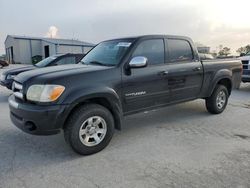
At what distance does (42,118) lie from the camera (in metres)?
3.61

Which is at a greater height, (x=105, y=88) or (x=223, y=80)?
(x=105, y=88)

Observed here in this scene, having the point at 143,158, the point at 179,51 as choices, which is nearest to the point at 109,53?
the point at 179,51

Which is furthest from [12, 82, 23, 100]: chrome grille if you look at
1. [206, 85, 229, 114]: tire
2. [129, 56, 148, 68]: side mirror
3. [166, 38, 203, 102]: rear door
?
[206, 85, 229, 114]: tire

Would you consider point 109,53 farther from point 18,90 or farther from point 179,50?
point 18,90

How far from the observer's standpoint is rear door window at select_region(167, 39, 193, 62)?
5.25 m

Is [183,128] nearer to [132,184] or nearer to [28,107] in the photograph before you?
[132,184]

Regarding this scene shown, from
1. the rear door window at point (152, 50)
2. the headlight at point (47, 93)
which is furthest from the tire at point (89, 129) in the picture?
the rear door window at point (152, 50)

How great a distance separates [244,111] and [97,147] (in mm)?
4498

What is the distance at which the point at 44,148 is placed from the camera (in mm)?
4285

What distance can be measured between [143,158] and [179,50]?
2573mm

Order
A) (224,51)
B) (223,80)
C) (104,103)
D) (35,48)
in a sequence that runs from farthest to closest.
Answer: (224,51), (35,48), (223,80), (104,103)

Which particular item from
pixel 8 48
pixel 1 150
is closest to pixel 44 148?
pixel 1 150

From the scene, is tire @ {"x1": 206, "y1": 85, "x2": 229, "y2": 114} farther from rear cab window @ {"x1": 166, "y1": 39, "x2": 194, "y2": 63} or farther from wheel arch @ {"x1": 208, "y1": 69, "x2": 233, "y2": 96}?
rear cab window @ {"x1": 166, "y1": 39, "x2": 194, "y2": 63}

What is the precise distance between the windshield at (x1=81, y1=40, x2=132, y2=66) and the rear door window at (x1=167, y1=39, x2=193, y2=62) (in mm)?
974
